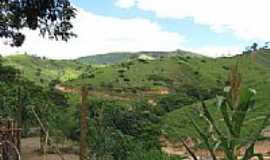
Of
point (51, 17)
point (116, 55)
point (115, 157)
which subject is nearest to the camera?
point (115, 157)

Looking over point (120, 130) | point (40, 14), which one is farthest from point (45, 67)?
point (120, 130)

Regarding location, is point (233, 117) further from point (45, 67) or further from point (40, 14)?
point (45, 67)

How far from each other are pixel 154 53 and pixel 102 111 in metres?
58.7

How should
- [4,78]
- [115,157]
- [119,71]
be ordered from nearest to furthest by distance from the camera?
[115,157] → [4,78] → [119,71]

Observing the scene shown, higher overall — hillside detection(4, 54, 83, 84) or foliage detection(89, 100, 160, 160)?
foliage detection(89, 100, 160, 160)

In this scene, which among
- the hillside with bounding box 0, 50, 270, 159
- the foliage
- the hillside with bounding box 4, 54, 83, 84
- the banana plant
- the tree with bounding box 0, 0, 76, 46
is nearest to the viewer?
the banana plant

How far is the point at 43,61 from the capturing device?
50.9 meters

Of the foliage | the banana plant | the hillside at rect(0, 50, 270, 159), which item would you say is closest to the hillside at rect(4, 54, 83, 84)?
the hillside at rect(0, 50, 270, 159)

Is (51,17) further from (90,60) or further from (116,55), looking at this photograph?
(116,55)

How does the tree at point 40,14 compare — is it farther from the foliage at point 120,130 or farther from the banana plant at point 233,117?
the banana plant at point 233,117

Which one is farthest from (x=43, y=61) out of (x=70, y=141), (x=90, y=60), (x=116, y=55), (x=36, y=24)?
(x=70, y=141)

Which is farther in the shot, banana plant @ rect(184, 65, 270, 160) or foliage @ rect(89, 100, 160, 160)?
foliage @ rect(89, 100, 160, 160)

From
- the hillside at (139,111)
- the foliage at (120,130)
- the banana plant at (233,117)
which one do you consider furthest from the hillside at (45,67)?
the banana plant at (233,117)

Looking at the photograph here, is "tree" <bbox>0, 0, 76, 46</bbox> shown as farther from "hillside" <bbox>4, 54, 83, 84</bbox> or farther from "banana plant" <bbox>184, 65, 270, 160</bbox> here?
"hillside" <bbox>4, 54, 83, 84</bbox>
